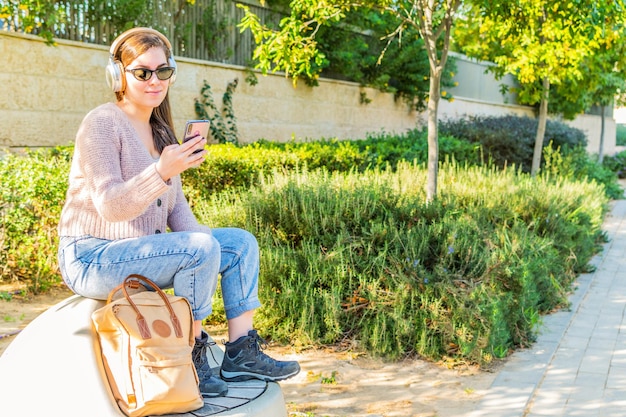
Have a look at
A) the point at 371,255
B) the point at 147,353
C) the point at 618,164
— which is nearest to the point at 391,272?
the point at 371,255

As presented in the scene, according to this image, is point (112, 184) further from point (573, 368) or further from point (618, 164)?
point (618, 164)

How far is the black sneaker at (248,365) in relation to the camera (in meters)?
3.18

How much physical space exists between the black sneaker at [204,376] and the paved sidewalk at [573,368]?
5.66ft

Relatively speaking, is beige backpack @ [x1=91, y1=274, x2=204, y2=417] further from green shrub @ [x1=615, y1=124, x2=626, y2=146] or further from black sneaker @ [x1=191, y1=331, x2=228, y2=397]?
green shrub @ [x1=615, y1=124, x2=626, y2=146]

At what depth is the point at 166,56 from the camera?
3.15 metres

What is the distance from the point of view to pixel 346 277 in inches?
213

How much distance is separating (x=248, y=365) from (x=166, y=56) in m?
1.38

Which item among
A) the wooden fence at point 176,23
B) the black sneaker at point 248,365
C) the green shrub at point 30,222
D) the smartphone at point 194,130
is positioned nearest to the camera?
the smartphone at point 194,130

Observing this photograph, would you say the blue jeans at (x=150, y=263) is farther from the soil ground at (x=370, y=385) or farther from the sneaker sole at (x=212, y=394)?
the soil ground at (x=370, y=385)

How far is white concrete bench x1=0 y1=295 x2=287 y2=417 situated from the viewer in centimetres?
270

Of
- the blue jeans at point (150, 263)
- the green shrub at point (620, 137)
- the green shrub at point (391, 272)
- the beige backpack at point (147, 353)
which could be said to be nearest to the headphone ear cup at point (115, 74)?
the blue jeans at point (150, 263)

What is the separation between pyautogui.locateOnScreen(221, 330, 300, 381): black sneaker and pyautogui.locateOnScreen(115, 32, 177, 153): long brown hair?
931mm

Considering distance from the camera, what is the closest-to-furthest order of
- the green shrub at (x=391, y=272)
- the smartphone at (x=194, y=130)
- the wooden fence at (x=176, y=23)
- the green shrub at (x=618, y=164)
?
the smartphone at (x=194, y=130)
the green shrub at (x=391, y=272)
the wooden fence at (x=176, y=23)
the green shrub at (x=618, y=164)

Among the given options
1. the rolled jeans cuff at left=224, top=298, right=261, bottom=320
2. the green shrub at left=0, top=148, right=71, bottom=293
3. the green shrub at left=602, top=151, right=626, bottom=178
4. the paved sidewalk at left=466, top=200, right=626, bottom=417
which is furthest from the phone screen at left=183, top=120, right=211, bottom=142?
the green shrub at left=602, top=151, right=626, bottom=178
